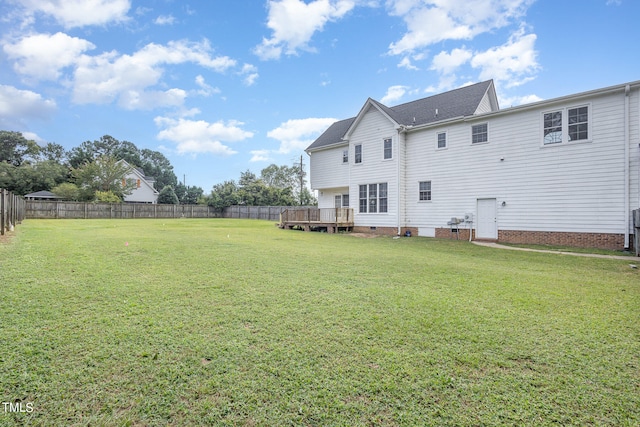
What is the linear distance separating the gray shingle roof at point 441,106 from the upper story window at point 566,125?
3175mm

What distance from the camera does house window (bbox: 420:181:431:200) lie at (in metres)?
14.9

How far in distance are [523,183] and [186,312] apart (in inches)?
525

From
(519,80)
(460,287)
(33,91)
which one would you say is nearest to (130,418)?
(460,287)

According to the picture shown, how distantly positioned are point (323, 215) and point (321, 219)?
27 cm

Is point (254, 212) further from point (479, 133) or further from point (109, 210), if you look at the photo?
point (479, 133)

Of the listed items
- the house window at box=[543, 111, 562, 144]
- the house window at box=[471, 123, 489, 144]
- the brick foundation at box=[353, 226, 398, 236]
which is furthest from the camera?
the brick foundation at box=[353, 226, 398, 236]

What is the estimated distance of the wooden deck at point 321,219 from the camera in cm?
1664

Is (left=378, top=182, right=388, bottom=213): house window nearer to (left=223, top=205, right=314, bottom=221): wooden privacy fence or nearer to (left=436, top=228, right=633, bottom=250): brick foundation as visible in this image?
(left=436, top=228, right=633, bottom=250): brick foundation

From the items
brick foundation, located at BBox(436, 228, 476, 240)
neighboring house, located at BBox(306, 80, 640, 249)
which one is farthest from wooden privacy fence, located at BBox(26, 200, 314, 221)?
brick foundation, located at BBox(436, 228, 476, 240)

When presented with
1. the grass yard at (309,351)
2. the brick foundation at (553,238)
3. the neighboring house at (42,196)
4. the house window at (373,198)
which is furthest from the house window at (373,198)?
the neighboring house at (42,196)

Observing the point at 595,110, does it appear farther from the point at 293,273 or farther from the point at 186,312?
the point at 186,312

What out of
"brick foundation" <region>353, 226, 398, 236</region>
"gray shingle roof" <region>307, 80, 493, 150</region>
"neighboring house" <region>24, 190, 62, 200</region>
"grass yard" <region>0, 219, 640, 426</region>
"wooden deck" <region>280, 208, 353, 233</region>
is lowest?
"grass yard" <region>0, 219, 640, 426</region>

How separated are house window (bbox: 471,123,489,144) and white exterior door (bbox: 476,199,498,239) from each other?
2719mm

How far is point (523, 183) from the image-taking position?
1204 cm
